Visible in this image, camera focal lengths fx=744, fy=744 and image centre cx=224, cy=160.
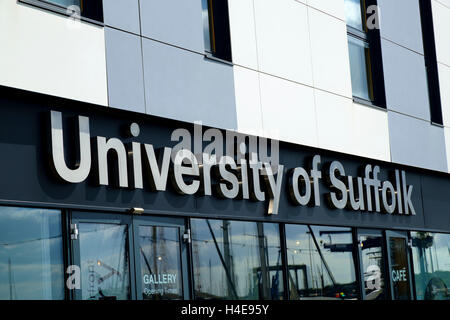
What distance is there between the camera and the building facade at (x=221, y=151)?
8859 mm

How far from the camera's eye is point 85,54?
9.38m

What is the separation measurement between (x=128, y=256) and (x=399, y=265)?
295 inches

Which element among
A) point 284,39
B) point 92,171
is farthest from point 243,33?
point 92,171

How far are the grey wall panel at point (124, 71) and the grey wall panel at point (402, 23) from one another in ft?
23.7

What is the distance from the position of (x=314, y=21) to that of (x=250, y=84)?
2.45 m

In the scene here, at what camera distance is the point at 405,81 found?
631 inches

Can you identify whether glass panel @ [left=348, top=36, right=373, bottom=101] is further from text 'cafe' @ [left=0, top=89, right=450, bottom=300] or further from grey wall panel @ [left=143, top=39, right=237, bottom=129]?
grey wall panel @ [left=143, top=39, right=237, bottom=129]

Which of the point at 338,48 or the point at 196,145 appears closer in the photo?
the point at 196,145

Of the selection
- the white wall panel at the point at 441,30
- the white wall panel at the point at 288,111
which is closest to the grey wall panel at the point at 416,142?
the white wall panel at the point at 441,30

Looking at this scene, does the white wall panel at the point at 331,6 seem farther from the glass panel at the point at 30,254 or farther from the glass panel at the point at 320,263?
the glass panel at the point at 30,254

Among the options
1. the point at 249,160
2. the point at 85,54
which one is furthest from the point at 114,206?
the point at 249,160

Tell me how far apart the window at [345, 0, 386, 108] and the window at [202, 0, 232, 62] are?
3911mm

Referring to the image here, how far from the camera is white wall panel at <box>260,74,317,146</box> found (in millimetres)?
12109
